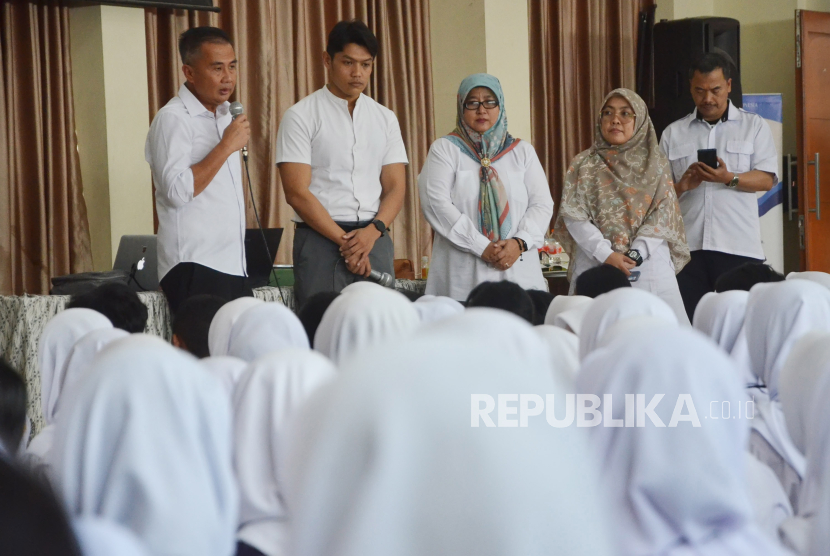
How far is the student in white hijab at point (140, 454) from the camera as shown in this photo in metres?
1.12

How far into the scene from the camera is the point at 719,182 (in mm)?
3951

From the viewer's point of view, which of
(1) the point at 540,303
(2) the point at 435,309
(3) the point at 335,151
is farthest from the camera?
(3) the point at 335,151

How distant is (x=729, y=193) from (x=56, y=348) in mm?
2937

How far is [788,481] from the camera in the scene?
1.70m

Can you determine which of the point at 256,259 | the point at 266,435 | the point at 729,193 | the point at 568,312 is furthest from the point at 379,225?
the point at 266,435

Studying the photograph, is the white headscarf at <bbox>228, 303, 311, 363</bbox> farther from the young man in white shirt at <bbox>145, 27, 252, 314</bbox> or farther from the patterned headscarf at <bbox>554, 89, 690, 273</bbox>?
the patterned headscarf at <bbox>554, 89, 690, 273</bbox>

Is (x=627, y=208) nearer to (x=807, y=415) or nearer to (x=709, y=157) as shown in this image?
(x=709, y=157)

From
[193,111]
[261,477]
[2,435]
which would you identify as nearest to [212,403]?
[261,477]

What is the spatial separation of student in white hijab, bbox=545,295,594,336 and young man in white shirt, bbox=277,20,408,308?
3.00 ft

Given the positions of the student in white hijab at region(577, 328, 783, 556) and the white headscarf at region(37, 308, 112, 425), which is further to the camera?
the white headscarf at region(37, 308, 112, 425)

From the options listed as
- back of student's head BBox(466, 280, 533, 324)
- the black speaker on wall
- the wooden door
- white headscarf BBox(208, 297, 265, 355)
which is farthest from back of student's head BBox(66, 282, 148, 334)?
the wooden door

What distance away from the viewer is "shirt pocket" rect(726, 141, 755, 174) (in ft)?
13.2

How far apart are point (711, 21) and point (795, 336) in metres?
4.44

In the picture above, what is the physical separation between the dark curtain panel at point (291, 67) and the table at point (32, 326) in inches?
77.7
